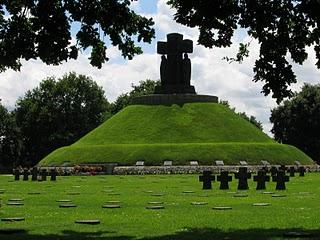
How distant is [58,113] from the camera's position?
11925 cm

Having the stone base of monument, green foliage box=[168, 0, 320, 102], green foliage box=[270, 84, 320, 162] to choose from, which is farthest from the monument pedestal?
green foliage box=[168, 0, 320, 102]

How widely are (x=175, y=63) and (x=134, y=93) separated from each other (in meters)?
38.1

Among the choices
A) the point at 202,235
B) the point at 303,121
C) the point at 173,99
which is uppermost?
the point at 173,99

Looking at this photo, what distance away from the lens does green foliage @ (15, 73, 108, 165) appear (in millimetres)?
115688

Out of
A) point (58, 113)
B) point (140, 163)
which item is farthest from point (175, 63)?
point (58, 113)

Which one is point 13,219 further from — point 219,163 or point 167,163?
point 219,163

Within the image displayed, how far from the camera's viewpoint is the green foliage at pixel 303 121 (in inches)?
4134

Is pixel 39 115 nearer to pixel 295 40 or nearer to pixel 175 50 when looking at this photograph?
pixel 175 50

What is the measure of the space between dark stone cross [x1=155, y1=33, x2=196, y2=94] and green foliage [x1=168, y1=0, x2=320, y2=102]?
250ft

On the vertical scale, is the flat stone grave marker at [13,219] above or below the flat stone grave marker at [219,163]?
below

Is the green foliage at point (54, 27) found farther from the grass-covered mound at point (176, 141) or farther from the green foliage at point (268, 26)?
the grass-covered mound at point (176, 141)

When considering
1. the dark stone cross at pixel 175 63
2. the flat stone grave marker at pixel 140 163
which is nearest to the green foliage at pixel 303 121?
the dark stone cross at pixel 175 63

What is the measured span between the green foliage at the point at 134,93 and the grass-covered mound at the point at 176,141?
3390cm

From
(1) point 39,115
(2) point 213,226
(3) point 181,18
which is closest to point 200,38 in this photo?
(3) point 181,18
